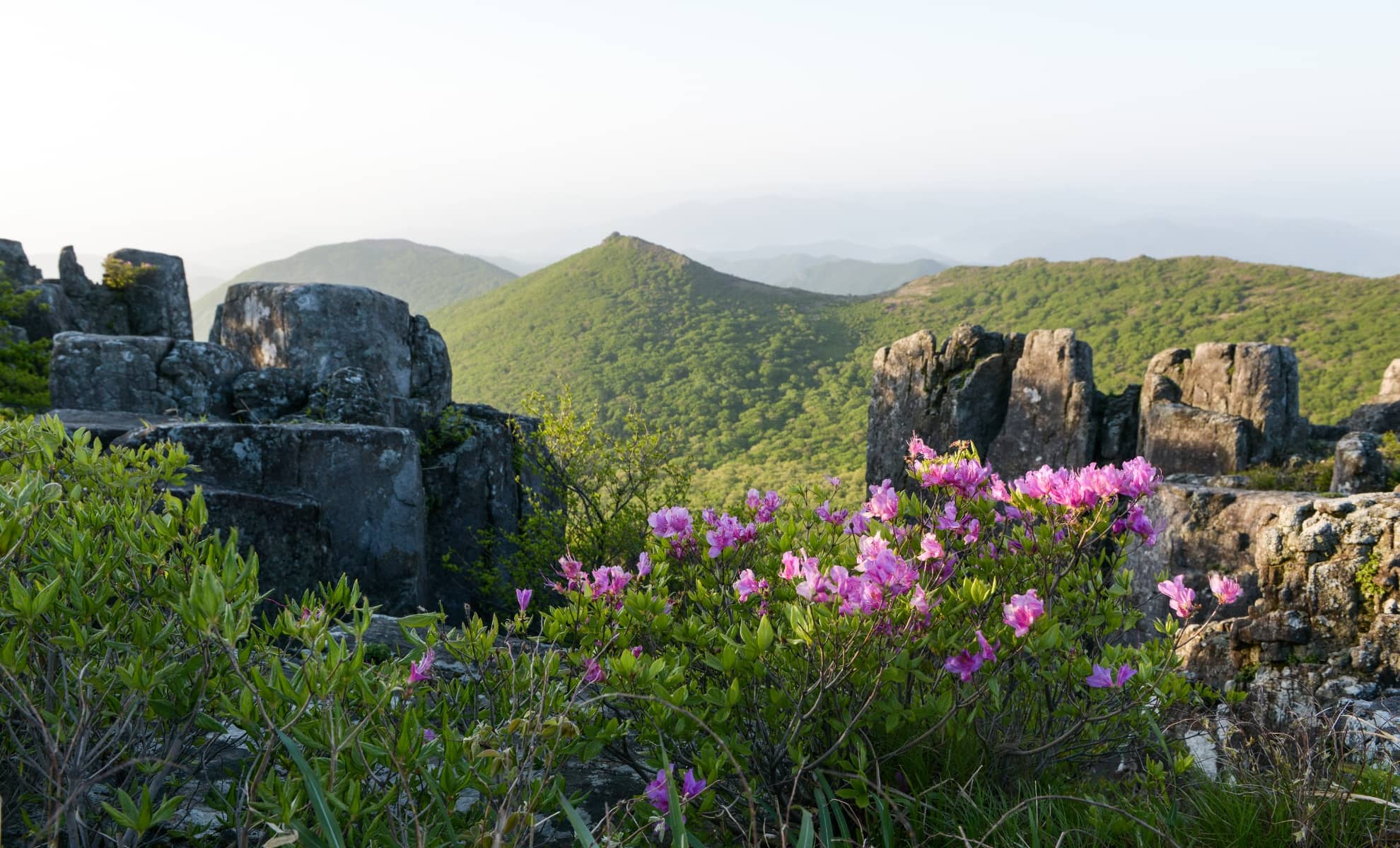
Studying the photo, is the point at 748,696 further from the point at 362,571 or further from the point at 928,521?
the point at 362,571

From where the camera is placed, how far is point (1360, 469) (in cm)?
1010

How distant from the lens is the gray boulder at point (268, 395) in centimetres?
960

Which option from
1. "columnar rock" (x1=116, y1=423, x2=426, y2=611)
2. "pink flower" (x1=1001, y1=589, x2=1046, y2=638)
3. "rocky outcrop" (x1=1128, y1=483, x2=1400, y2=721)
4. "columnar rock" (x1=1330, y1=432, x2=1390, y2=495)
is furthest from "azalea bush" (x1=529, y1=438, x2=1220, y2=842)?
"columnar rock" (x1=1330, y1=432, x2=1390, y2=495)

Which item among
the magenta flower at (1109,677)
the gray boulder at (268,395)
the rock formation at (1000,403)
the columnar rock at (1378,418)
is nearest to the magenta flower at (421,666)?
the magenta flower at (1109,677)

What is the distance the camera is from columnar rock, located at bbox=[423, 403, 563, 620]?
33.0ft

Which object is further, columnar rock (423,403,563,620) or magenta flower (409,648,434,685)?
columnar rock (423,403,563,620)

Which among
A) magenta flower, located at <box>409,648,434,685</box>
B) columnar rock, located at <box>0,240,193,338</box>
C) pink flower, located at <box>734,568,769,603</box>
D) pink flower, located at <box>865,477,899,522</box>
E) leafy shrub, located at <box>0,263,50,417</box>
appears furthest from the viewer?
columnar rock, located at <box>0,240,193,338</box>

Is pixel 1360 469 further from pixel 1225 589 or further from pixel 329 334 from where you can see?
pixel 329 334

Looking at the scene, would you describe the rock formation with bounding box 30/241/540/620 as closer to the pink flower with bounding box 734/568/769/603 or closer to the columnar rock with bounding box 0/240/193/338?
the pink flower with bounding box 734/568/769/603

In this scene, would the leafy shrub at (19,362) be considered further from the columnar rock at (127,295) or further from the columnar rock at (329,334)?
the columnar rock at (329,334)

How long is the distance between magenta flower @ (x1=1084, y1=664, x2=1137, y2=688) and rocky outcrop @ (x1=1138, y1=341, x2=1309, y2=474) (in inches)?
446

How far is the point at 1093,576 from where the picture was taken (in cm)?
371

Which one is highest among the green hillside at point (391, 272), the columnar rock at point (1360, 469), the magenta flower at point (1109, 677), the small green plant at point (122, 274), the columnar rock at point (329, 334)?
the green hillside at point (391, 272)

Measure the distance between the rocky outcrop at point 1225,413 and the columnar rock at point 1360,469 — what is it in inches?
83.8
